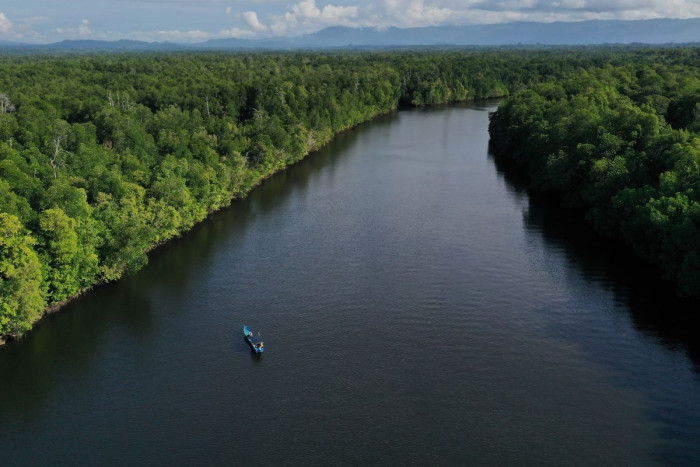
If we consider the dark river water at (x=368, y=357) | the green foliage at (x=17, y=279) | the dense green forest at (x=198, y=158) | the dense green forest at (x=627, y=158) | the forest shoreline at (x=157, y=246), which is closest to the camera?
the dark river water at (x=368, y=357)

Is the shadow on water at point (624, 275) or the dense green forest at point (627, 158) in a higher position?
the dense green forest at point (627, 158)

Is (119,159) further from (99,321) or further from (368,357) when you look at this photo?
(368,357)

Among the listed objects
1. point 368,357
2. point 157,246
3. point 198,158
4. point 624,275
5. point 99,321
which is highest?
point 198,158

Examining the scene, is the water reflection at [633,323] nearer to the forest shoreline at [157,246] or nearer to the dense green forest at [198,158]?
the dense green forest at [198,158]

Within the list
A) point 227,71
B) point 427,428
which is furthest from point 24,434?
point 227,71

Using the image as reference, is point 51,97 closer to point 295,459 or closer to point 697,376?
point 295,459

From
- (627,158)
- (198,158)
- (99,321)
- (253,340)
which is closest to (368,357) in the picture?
(253,340)

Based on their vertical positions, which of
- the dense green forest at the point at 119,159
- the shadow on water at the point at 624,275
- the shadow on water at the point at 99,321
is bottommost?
the shadow on water at the point at 99,321

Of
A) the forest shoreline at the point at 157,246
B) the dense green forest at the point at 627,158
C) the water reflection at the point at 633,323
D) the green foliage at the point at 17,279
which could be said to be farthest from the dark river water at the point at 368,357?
the dense green forest at the point at 627,158
